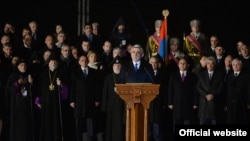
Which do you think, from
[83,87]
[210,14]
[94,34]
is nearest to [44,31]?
[94,34]

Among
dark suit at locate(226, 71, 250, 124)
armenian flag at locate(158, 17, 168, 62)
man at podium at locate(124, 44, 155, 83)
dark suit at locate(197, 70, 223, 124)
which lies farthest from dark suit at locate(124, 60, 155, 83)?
armenian flag at locate(158, 17, 168, 62)

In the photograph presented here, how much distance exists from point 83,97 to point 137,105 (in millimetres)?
3775

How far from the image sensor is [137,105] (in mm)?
9930

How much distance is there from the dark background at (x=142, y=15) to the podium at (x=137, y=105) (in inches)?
254

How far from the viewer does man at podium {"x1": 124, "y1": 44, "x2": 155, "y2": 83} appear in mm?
11469

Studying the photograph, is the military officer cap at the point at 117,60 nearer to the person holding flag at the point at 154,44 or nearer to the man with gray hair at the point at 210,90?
the person holding flag at the point at 154,44

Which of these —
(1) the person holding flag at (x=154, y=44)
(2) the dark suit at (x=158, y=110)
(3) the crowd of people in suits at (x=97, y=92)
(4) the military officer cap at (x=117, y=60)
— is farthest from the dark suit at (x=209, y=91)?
(1) the person holding flag at (x=154, y=44)

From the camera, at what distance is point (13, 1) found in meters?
16.6

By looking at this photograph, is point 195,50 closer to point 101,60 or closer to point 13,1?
point 101,60

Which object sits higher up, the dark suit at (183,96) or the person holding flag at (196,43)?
the person holding flag at (196,43)

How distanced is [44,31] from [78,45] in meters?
1.18

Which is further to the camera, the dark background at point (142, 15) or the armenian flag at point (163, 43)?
the dark background at point (142, 15)

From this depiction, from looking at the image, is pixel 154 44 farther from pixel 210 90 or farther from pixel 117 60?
pixel 210 90

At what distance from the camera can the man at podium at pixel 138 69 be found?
11.5 metres
